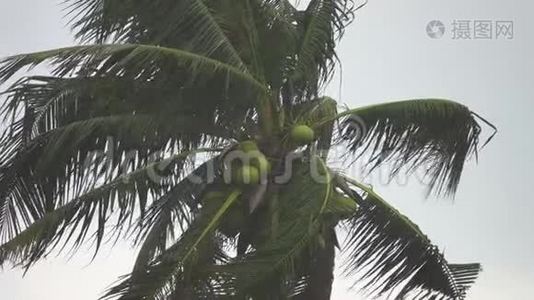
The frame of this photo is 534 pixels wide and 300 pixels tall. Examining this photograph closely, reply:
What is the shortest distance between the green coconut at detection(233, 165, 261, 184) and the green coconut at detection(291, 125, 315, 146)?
639 mm

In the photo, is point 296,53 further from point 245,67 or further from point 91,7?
point 91,7

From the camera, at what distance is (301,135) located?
1038 cm

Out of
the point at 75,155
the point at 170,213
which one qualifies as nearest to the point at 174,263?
the point at 170,213

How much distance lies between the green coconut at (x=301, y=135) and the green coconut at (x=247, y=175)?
639 mm

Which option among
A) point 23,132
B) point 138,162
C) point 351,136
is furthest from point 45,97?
point 351,136

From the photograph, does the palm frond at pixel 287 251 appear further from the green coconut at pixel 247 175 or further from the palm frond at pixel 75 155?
the palm frond at pixel 75 155

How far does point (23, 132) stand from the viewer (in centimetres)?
1045

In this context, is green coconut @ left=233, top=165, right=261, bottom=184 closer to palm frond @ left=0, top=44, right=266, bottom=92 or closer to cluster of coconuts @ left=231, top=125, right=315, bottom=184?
cluster of coconuts @ left=231, top=125, right=315, bottom=184

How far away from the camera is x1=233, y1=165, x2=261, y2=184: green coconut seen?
32.7ft

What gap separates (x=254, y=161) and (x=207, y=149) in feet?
2.83

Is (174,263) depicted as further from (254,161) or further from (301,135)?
(301,135)

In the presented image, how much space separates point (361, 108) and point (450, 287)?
2.24 m

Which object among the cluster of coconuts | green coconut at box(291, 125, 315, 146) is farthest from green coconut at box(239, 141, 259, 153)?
green coconut at box(291, 125, 315, 146)

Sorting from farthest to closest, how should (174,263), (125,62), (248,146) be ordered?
(248,146) → (125,62) → (174,263)
